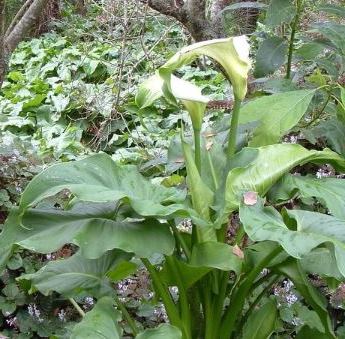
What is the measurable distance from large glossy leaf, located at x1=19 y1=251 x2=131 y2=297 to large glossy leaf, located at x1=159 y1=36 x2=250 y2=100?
53cm

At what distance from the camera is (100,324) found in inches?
57.7

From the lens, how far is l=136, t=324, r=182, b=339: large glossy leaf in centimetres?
140

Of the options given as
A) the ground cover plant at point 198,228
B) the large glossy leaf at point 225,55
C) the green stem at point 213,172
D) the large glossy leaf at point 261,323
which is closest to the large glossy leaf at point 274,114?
the ground cover plant at point 198,228

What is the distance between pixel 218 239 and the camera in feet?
5.37

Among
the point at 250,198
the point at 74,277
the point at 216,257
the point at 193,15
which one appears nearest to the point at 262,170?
the point at 250,198

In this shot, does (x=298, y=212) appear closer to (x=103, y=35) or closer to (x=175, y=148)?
(x=175, y=148)

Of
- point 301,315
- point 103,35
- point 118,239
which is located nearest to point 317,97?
point 301,315

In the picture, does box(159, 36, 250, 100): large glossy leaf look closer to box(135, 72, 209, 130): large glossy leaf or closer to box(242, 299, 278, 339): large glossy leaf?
box(135, 72, 209, 130): large glossy leaf

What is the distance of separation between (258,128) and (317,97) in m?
0.58

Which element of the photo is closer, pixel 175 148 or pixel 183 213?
pixel 183 213

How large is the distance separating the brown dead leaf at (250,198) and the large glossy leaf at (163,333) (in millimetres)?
331

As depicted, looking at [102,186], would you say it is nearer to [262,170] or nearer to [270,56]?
[262,170]

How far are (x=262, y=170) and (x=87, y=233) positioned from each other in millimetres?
461

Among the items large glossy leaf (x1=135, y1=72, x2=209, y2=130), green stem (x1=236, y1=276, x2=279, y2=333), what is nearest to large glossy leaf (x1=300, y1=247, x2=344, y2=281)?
green stem (x1=236, y1=276, x2=279, y2=333)
